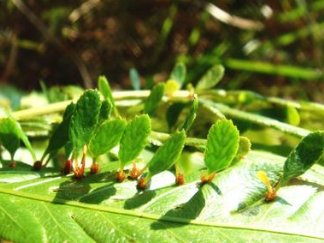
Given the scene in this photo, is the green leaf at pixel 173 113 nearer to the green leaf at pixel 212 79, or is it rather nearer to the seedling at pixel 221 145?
the green leaf at pixel 212 79

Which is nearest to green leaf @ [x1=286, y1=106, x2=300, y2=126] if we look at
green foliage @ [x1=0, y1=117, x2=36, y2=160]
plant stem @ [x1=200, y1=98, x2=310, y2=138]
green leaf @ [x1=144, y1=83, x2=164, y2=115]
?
plant stem @ [x1=200, y1=98, x2=310, y2=138]

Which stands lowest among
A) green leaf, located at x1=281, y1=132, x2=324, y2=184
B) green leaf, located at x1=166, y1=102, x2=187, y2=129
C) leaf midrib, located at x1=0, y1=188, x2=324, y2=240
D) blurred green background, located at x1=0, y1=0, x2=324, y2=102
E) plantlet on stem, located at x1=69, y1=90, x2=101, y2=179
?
leaf midrib, located at x1=0, y1=188, x2=324, y2=240

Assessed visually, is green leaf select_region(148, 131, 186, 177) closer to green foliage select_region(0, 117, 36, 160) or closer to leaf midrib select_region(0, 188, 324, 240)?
leaf midrib select_region(0, 188, 324, 240)

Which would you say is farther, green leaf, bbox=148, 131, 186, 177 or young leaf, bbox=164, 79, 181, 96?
young leaf, bbox=164, 79, 181, 96

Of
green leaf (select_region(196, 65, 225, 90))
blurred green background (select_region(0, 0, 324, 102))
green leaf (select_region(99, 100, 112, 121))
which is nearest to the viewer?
green leaf (select_region(99, 100, 112, 121))

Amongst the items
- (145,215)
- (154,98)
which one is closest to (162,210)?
(145,215)

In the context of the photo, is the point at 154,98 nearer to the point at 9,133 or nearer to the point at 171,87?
the point at 171,87

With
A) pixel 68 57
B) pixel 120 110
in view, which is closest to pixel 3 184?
pixel 120 110
